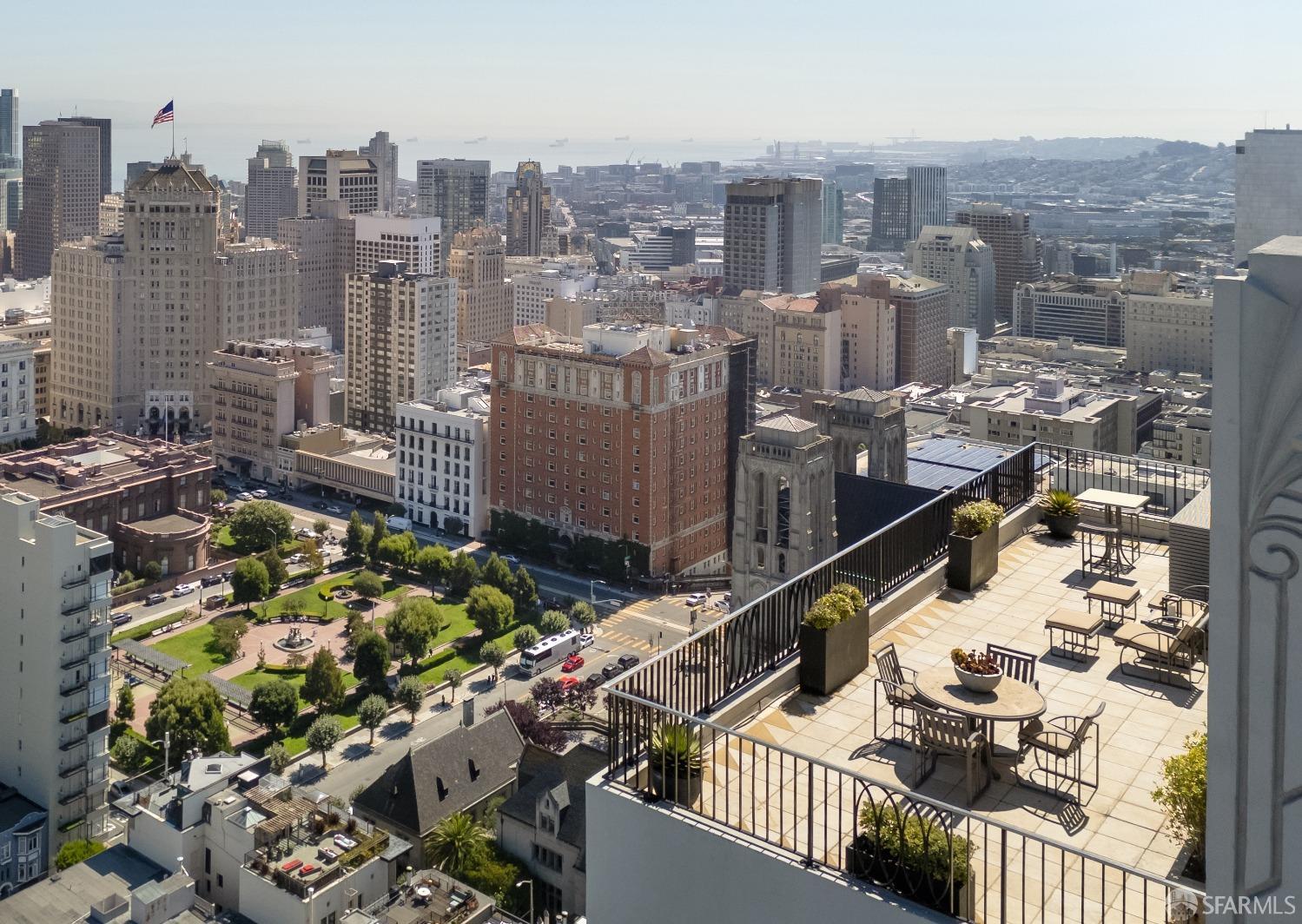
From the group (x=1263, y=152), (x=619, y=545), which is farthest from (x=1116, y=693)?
(x=1263, y=152)

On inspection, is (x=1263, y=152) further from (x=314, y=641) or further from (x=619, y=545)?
(x=314, y=641)

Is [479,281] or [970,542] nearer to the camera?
[970,542]

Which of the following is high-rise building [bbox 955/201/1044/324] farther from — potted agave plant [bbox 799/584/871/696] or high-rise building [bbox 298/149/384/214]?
potted agave plant [bbox 799/584/871/696]

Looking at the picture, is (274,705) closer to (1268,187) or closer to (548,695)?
(548,695)

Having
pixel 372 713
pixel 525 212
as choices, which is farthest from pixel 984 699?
pixel 525 212

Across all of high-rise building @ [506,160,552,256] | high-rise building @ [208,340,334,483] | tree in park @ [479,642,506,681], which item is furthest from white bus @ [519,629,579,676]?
high-rise building @ [506,160,552,256]

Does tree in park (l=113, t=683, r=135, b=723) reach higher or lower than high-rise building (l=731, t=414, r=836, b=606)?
lower
